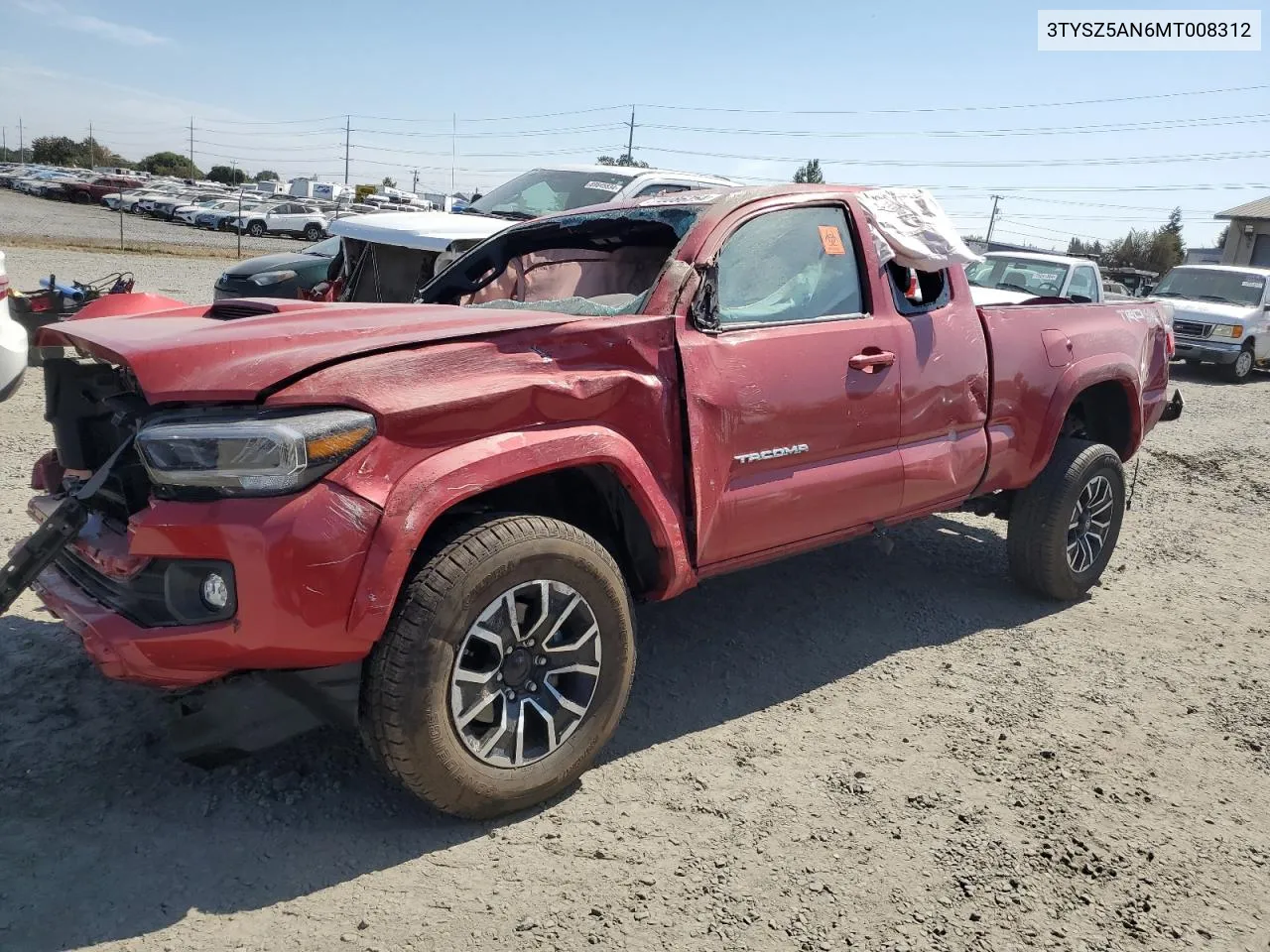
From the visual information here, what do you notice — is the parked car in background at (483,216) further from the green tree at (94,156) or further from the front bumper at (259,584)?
the green tree at (94,156)

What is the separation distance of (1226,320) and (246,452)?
17.3m

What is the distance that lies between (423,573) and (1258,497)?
7573mm

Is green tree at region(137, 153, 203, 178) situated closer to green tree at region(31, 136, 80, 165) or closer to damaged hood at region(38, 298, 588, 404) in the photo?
green tree at region(31, 136, 80, 165)

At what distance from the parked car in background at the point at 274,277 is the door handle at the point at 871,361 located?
291 inches

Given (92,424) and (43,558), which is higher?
(92,424)

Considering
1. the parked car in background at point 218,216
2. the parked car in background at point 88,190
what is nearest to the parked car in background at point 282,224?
the parked car in background at point 218,216

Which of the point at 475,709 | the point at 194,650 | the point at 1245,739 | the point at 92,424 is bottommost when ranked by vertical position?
the point at 1245,739

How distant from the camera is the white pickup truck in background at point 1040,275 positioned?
40.9 ft

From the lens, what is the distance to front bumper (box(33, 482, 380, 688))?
250cm

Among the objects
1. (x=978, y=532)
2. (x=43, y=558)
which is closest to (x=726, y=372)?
(x=43, y=558)

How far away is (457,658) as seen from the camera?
276cm

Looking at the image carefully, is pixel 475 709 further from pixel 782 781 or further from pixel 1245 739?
pixel 1245 739

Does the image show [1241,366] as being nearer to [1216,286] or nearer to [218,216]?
[1216,286]

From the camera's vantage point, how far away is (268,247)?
32.6 metres
